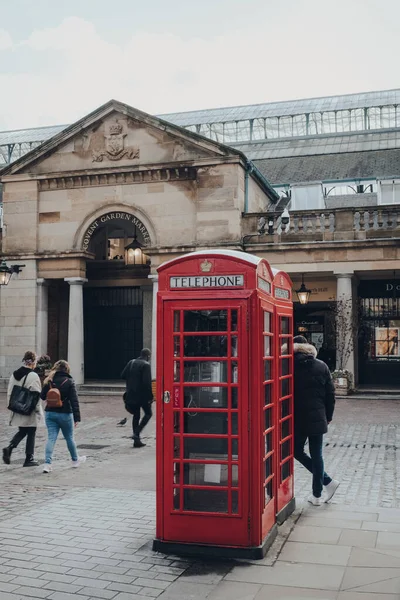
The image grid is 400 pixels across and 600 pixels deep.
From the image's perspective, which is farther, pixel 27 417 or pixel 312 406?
pixel 27 417

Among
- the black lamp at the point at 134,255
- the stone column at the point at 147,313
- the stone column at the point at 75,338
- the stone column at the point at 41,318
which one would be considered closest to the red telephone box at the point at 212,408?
the stone column at the point at 75,338

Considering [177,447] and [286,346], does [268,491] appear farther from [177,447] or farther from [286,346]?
[286,346]

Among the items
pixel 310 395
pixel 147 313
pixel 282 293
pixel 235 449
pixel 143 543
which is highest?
pixel 147 313

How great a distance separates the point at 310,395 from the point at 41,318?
19.0 m

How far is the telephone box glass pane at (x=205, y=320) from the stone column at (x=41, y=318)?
1997 cm

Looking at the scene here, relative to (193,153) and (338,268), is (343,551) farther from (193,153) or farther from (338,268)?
(193,153)

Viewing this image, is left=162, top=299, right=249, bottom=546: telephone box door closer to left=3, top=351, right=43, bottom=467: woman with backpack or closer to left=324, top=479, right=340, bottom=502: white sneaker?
left=324, top=479, right=340, bottom=502: white sneaker

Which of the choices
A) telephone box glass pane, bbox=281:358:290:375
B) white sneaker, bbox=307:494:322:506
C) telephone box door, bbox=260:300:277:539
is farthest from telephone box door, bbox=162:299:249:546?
white sneaker, bbox=307:494:322:506

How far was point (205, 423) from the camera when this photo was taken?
642 cm

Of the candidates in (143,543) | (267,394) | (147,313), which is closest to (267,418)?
(267,394)

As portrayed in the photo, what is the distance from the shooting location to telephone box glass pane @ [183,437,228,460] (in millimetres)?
6375

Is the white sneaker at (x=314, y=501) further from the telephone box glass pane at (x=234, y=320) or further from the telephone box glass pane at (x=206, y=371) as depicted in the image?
the telephone box glass pane at (x=234, y=320)

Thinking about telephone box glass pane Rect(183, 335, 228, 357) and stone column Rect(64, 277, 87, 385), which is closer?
telephone box glass pane Rect(183, 335, 228, 357)

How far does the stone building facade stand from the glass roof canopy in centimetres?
1414
